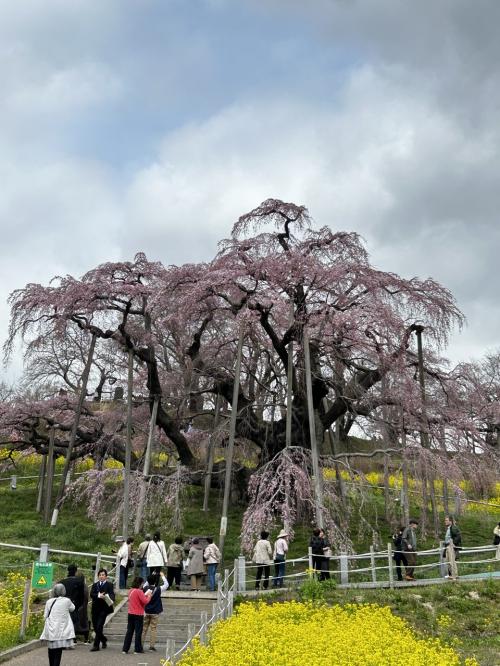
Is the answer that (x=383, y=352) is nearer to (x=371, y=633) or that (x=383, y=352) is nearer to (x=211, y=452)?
(x=211, y=452)

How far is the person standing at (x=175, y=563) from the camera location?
17.9 meters

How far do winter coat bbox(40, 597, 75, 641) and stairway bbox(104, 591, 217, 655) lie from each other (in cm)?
335

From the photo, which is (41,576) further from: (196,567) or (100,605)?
(196,567)

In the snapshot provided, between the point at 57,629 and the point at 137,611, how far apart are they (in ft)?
8.34

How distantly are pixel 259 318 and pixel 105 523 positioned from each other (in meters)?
10.2

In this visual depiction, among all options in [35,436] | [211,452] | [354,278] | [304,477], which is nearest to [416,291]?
[354,278]

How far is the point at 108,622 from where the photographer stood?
49.7ft

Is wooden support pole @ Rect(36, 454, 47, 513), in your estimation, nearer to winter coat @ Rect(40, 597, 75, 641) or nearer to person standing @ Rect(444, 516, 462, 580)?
person standing @ Rect(444, 516, 462, 580)

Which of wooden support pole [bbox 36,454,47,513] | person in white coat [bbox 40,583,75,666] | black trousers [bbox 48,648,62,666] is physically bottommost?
black trousers [bbox 48,648,62,666]

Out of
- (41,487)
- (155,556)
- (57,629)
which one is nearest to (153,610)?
(57,629)

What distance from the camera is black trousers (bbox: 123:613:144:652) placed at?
1266 centimetres

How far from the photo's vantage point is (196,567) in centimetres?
1786

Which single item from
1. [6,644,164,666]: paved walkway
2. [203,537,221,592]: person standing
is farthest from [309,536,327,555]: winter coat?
[6,644,164,666]: paved walkway

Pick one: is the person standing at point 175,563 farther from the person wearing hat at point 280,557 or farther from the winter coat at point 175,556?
the person wearing hat at point 280,557
